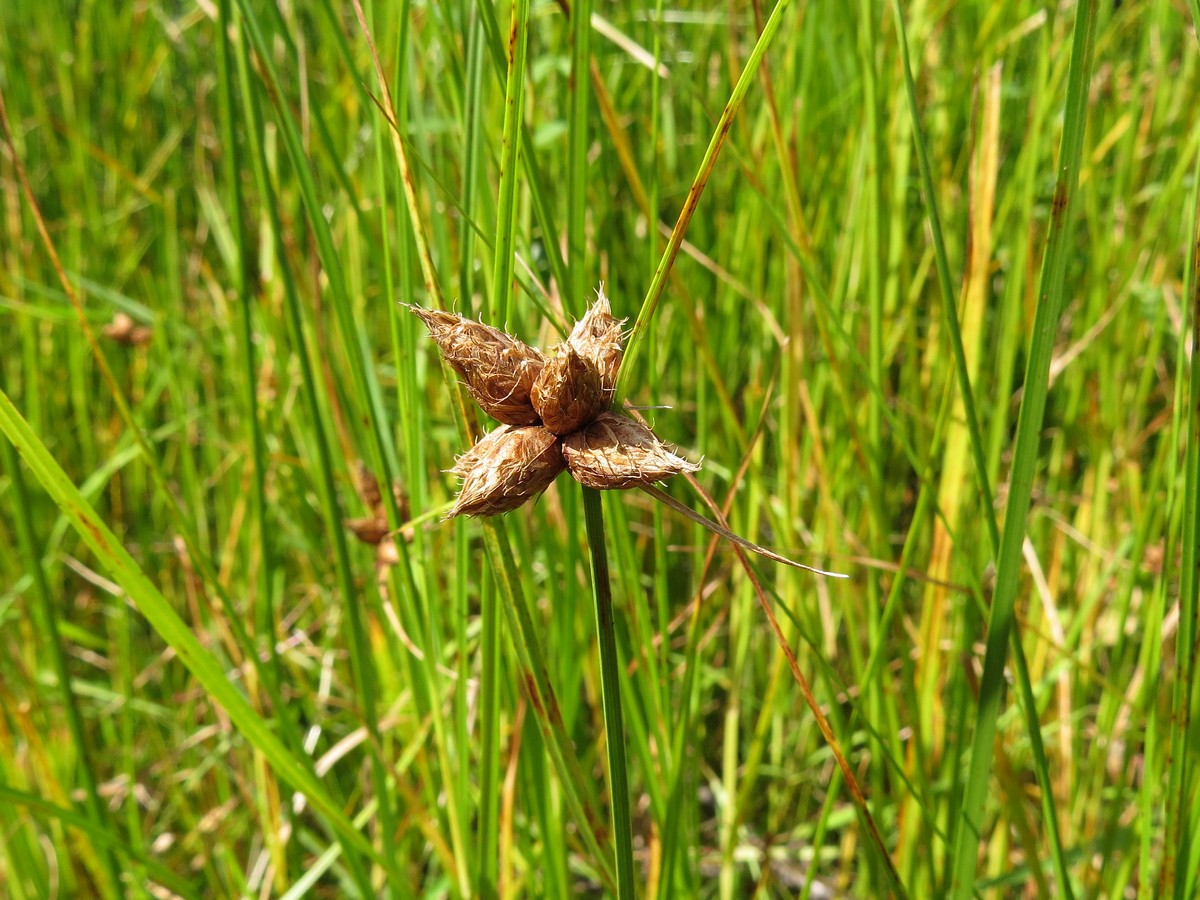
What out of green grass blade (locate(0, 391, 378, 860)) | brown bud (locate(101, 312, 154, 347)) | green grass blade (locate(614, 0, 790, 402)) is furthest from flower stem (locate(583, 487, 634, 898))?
brown bud (locate(101, 312, 154, 347))

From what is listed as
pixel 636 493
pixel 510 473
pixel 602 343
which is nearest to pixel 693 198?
pixel 602 343

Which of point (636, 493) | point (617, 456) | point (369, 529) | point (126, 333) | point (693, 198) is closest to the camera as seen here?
point (617, 456)

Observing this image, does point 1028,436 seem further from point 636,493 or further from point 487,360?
point 636,493

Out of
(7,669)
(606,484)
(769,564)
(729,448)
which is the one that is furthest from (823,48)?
(7,669)

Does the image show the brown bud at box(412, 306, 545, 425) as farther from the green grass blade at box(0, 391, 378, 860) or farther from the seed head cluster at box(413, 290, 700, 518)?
the green grass blade at box(0, 391, 378, 860)

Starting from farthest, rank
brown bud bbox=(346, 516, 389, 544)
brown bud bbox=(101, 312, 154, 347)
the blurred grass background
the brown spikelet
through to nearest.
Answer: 1. brown bud bbox=(101, 312, 154, 347)
2. brown bud bbox=(346, 516, 389, 544)
3. the blurred grass background
4. the brown spikelet

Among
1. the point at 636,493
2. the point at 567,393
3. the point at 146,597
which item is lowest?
the point at 636,493

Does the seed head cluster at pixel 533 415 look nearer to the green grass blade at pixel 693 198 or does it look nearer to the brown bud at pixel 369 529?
the green grass blade at pixel 693 198
